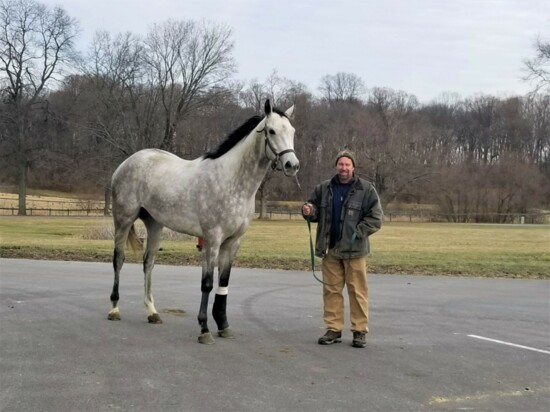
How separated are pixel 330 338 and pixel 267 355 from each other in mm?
964

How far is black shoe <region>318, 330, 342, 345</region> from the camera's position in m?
6.74

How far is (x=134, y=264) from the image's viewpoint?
50.6ft

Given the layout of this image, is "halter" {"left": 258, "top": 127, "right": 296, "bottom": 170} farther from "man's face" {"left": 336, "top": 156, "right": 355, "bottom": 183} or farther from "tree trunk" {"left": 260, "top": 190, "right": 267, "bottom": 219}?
"tree trunk" {"left": 260, "top": 190, "right": 267, "bottom": 219}

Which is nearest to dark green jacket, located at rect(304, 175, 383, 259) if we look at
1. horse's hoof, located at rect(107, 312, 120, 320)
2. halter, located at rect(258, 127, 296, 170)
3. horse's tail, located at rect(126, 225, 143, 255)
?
halter, located at rect(258, 127, 296, 170)

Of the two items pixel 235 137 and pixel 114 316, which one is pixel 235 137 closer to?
pixel 235 137

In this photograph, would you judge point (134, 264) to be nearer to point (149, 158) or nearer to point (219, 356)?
point (149, 158)

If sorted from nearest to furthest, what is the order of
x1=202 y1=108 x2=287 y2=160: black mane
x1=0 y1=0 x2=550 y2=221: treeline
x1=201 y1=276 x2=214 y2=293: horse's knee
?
x1=201 y1=276 x2=214 y2=293: horse's knee
x1=202 y1=108 x2=287 y2=160: black mane
x1=0 y1=0 x2=550 y2=221: treeline

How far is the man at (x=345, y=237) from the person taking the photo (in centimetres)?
677

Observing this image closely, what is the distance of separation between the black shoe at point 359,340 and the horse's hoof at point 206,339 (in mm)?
1620

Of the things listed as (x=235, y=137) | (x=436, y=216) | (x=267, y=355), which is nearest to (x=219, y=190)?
(x=235, y=137)

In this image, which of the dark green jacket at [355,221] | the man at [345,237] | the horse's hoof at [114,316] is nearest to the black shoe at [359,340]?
the man at [345,237]

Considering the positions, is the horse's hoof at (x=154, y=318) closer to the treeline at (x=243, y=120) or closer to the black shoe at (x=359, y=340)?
the black shoe at (x=359, y=340)

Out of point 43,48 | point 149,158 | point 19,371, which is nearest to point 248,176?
point 149,158

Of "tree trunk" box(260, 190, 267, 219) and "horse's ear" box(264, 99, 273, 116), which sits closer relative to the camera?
"horse's ear" box(264, 99, 273, 116)
